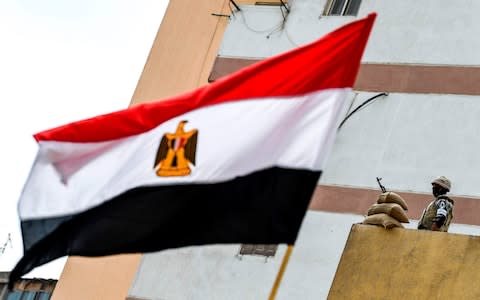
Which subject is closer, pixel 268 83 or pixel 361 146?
pixel 268 83

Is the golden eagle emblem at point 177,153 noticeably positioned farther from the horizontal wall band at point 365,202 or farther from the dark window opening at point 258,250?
the dark window opening at point 258,250

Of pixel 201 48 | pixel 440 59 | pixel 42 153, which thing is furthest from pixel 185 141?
pixel 201 48

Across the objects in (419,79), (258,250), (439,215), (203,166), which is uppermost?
(419,79)

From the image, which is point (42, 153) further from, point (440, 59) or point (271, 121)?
point (440, 59)

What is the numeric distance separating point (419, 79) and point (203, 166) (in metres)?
9.77

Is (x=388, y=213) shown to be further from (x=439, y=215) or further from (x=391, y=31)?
(x=391, y=31)

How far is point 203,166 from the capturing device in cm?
753

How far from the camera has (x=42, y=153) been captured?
8195 millimetres

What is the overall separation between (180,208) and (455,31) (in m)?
10.3

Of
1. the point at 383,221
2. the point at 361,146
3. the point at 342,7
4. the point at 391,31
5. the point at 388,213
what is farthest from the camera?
the point at 342,7

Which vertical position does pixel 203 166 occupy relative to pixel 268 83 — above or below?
below

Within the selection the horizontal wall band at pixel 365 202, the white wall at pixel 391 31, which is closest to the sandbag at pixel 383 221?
the horizontal wall band at pixel 365 202

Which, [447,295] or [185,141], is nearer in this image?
[185,141]

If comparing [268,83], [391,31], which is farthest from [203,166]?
[391,31]
